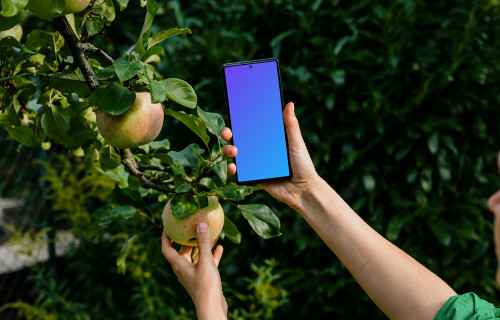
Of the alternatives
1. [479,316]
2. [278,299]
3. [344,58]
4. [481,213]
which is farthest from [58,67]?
[481,213]

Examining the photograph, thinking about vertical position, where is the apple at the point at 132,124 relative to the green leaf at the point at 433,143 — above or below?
above

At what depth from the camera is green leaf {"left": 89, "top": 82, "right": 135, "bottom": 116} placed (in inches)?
24.2

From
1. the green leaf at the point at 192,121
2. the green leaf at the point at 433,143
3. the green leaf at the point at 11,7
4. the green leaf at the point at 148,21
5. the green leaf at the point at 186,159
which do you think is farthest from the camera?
the green leaf at the point at 433,143

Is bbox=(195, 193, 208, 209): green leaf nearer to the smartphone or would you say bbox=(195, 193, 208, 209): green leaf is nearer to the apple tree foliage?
the apple tree foliage

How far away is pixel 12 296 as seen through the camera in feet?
7.76

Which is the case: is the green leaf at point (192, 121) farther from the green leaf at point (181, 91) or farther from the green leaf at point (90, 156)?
the green leaf at point (90, 156)

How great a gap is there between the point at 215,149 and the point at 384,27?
1098mm

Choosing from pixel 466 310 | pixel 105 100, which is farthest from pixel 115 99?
pixel 466 310

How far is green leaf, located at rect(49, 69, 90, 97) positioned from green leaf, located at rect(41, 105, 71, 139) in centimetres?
9

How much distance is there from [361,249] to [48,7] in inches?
27.1

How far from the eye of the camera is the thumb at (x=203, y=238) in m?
0.77

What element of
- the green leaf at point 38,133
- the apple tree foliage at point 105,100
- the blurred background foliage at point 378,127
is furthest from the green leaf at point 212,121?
the blurred background foliage at point 378,127

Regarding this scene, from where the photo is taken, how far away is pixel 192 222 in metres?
0.77

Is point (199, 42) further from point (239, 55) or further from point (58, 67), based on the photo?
point (58, 67)
